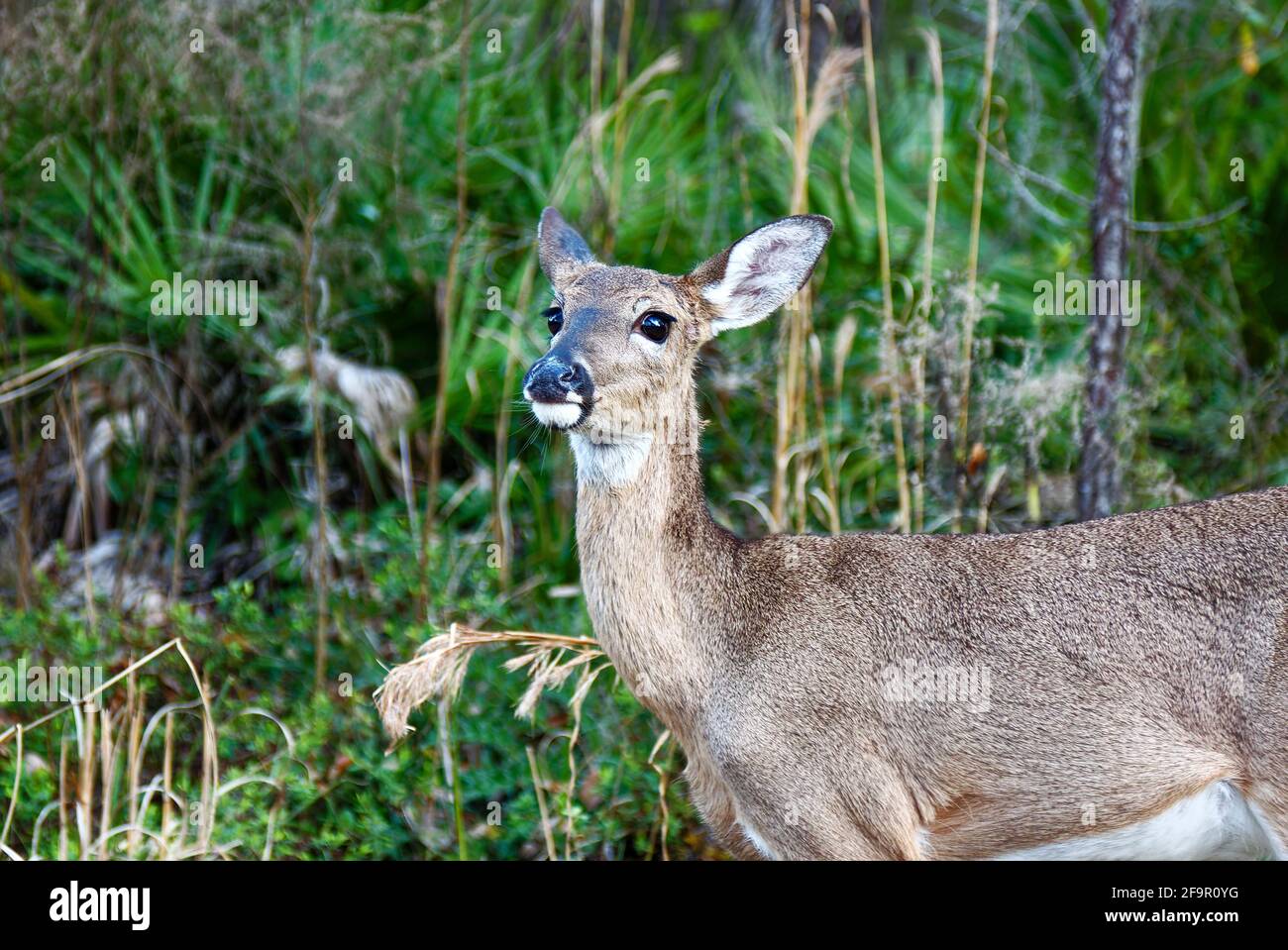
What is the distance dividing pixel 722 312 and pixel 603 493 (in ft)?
2.77

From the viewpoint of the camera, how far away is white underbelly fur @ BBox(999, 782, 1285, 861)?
4508 mm

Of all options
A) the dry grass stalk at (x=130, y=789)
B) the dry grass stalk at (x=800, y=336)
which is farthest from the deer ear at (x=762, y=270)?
the dry grass stalk at (x=130, y=789)

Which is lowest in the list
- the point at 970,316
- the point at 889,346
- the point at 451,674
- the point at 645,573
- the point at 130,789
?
the point at 130,789

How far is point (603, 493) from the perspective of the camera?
16.4 ft

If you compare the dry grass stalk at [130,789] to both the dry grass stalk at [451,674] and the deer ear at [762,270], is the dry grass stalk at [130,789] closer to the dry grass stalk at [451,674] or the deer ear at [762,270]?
the dry grass stalk at [451,674]

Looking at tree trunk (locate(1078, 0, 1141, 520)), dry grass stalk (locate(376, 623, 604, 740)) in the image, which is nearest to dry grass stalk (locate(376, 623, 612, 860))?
dry grass stalk (locate(376, 623, 604, 740))

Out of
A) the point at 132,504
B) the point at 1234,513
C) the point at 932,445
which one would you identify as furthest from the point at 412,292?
the point at 1234,513

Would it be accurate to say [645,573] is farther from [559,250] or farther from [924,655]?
[559,250]

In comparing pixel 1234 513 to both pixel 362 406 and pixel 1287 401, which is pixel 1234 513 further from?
pixel 362 406

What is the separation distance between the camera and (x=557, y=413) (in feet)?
15.3

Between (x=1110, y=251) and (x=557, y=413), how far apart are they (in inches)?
120

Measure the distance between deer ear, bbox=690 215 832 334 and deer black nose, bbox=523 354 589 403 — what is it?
32.2 inches

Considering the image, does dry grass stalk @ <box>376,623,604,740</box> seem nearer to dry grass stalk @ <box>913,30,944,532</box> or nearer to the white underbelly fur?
the white underbelly fur

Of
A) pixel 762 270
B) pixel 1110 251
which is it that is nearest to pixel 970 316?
pixel 1110 251
